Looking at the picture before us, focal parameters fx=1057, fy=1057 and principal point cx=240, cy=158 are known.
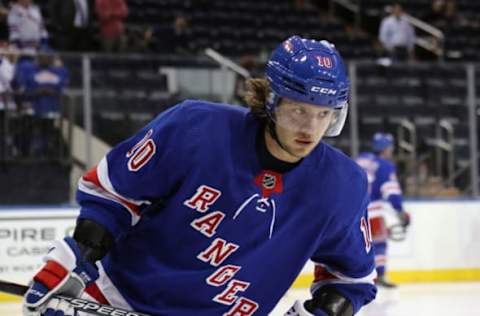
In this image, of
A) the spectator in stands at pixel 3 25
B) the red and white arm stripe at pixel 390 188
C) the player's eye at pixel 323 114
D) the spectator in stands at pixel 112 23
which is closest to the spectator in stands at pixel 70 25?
the spectator in stands at pixel 112 23

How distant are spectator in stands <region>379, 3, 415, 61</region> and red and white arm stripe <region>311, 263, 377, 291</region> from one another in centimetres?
1025

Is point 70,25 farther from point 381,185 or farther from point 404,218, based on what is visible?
Answer: point 404,218

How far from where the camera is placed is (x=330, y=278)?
112 inches

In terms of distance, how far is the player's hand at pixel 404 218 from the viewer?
963cm

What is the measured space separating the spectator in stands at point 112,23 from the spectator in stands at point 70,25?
0.66 feet

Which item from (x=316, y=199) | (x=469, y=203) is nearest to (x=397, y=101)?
(x=469, y=203)

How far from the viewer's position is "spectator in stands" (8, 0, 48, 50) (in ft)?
32.9

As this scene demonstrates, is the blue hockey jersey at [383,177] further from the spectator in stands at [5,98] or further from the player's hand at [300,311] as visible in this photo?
the player's hand at [300,311]

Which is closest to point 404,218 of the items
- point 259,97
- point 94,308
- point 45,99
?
point 45,99

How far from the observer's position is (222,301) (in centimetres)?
267

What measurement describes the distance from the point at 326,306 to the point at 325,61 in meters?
0.66

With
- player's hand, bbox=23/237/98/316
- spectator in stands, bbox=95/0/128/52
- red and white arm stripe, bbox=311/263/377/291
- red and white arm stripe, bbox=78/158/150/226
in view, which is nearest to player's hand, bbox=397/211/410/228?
spectator in stands, bbox=95/0/128/52

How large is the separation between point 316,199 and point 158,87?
6432 mm

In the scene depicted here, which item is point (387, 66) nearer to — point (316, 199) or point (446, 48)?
point (446, 48)
